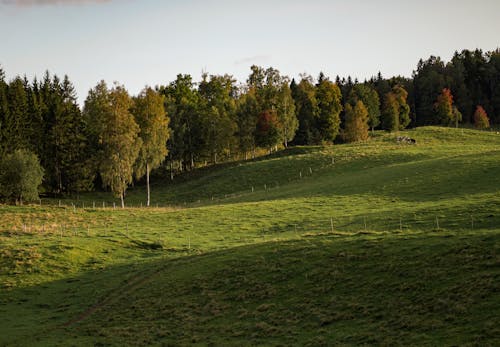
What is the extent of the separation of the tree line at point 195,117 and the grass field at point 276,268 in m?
15.8

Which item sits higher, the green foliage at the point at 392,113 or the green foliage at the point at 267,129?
the green foliage at the point at 392,113

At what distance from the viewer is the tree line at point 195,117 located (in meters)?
76.7

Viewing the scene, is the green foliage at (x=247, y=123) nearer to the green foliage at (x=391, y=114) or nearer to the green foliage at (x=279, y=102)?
the green foliage at (x=279, y=102)

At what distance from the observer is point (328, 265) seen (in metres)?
31.9

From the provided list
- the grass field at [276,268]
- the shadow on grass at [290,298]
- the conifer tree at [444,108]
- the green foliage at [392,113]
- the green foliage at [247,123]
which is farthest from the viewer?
the conifer tree at [444,108]

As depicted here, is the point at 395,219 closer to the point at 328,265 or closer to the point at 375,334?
the point at 328,265

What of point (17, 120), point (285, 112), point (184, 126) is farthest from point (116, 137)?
point (285, 112)

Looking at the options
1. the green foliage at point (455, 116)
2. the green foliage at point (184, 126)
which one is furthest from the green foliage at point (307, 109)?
the green foliage at point (455, 116)

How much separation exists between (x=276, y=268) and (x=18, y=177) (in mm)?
55345

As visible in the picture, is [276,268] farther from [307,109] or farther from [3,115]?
[307,109]

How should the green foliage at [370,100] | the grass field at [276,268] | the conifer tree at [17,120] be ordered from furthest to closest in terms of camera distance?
the green foliage at [370,100]
the conifer tree at [17,120]
the grass field at [276,268]

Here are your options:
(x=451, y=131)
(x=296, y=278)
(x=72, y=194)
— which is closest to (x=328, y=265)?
(x=296, y=278)

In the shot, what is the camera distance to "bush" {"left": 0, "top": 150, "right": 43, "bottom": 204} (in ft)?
248

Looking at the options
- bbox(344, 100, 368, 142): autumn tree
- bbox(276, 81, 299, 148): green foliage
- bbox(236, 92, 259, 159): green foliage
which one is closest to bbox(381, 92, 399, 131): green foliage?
bbox(344, 100, 368, 142): autumn tree
